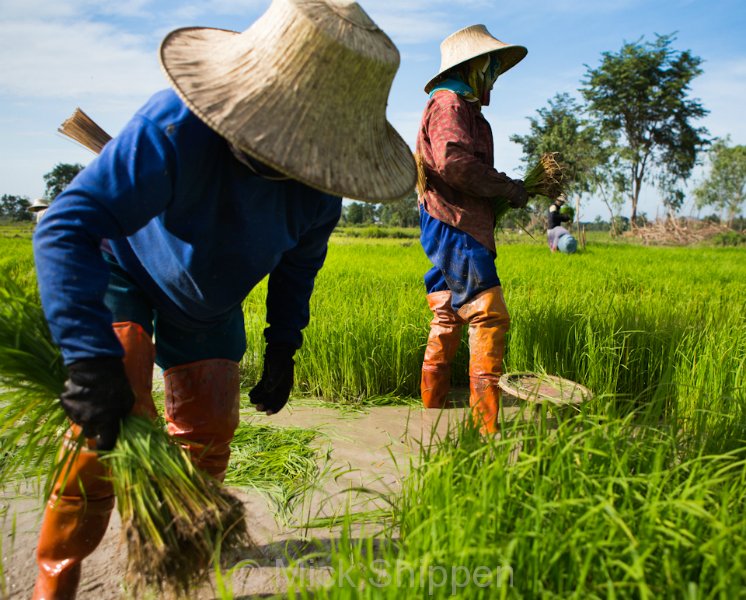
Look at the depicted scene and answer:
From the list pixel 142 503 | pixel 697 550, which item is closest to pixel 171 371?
pixel 142 503

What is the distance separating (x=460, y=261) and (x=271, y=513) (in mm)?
1481

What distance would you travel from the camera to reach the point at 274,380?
6.73 feet

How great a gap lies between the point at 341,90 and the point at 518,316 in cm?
258

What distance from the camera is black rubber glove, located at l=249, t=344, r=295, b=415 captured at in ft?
6.70

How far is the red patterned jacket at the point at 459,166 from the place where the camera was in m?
2.82

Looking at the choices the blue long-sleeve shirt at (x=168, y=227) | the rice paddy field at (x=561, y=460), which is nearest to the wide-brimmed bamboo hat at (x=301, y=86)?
the blue long-sleeve shirt at (x=168, y=227)

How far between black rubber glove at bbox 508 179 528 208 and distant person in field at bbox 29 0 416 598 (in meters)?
1.46

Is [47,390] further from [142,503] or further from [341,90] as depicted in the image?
[341,90]

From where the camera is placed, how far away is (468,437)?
176 centimetres

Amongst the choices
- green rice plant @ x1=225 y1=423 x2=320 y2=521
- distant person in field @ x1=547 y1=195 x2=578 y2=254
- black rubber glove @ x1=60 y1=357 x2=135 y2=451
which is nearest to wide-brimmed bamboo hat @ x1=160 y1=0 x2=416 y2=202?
black rubber glove @ x1=60 y1=357 x2=135 y2=451

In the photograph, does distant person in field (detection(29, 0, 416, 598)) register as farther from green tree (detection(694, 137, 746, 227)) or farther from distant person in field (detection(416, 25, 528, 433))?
green tree (detection(694, 137, 746, 227))

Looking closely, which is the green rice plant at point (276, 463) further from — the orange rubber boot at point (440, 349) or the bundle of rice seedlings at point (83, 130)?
the bundle of rice seedlings at point (83, 130)

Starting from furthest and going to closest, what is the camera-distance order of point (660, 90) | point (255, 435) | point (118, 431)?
point (660, 90) < point (255, 435) < point (118, 431)

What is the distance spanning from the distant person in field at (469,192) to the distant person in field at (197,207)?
1.29m
